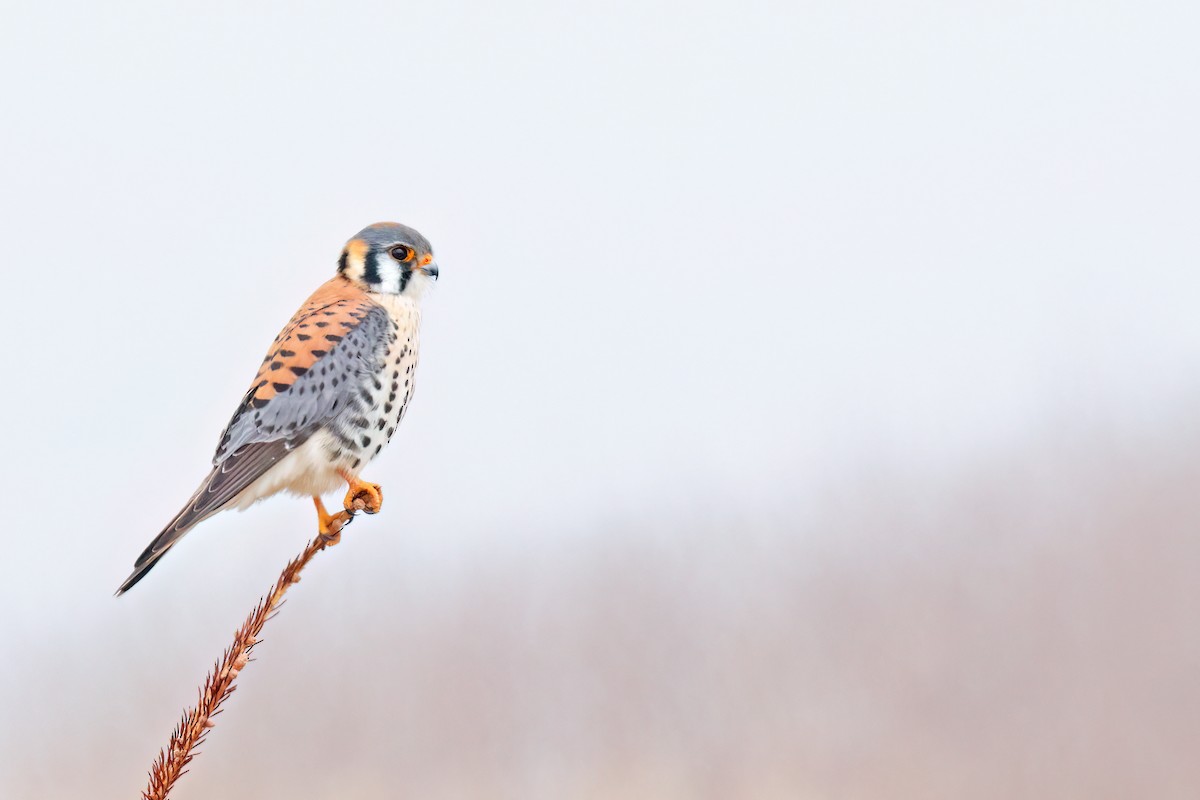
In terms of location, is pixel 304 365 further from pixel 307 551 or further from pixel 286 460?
pixel 307 551

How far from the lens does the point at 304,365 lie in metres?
1.59

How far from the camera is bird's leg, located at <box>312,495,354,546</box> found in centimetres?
136

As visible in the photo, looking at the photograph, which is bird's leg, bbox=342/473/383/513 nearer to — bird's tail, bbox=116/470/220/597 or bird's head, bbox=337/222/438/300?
bird's tail, bbox=116/470/220/597

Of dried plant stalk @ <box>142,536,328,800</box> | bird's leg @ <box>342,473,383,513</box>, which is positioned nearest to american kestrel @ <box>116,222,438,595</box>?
bird's leg @ <box>342,473,383,513</box>

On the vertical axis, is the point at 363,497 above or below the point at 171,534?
above

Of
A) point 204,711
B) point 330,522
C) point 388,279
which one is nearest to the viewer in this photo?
point 204,711

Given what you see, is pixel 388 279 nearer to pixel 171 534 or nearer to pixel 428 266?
pixel 428 266

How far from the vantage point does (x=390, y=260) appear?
5.46 feet

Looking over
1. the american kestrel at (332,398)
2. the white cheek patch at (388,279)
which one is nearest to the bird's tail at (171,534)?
the american kestrel at (332,398)

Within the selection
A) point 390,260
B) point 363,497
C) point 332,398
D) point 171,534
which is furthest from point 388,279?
point 171,534

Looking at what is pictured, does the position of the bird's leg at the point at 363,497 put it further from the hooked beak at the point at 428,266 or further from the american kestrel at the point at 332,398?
the hooked beak at the point at 428,266

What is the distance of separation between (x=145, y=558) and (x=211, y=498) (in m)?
0.19

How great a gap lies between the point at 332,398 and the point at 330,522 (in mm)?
200

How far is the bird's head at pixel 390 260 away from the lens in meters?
1.61
